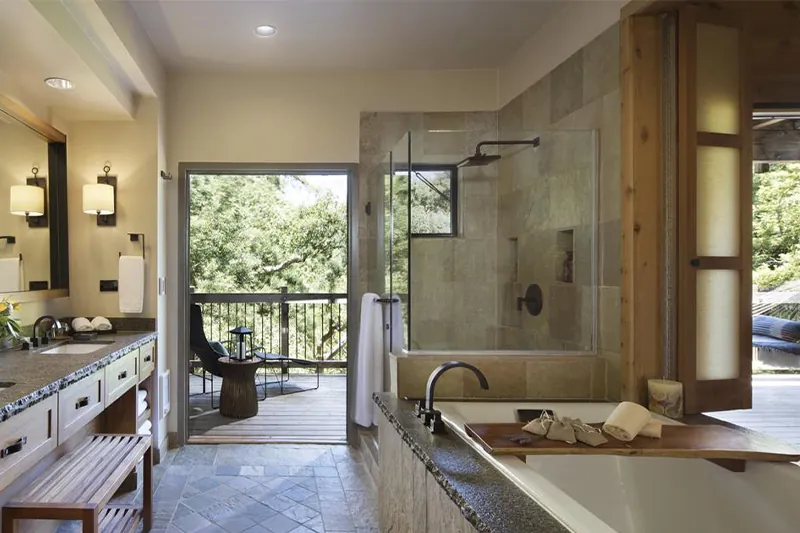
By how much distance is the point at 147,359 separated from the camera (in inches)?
115

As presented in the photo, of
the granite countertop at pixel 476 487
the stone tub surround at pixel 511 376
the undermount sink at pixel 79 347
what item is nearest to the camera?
the granite countertop at pixel 476 487

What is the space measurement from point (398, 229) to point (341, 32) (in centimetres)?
120

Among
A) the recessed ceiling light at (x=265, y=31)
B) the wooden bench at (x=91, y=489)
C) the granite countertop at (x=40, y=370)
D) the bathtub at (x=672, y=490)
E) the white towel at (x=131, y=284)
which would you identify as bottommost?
the wooden bench at (x=91, y=489)

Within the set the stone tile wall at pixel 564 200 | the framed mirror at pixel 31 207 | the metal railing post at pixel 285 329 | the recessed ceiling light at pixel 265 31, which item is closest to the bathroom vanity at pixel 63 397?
the framed mirror at pixel 31 207

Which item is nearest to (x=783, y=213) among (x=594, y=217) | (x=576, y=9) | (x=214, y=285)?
(x=594, y=217)

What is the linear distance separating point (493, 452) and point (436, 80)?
281cm

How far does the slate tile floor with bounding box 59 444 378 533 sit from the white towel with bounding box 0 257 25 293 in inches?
46.0

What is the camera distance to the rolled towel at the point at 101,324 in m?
2.92

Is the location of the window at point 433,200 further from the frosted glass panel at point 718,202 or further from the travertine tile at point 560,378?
the frosted glass panel at point 718,202

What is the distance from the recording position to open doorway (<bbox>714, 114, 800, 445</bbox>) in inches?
79.0

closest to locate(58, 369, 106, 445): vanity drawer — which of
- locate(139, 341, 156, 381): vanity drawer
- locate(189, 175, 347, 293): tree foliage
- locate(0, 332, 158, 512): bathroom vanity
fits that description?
locate(0, 332, 158, 512): bathroom vanity

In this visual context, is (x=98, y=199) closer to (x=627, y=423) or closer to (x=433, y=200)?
(x=433, y=200)

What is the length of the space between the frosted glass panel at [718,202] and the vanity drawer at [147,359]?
112 inches

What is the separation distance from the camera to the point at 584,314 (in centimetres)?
242
